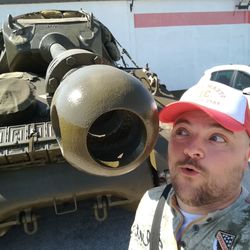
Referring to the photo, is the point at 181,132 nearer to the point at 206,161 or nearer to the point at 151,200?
the point at 206,161

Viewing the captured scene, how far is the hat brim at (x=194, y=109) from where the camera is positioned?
150 cm

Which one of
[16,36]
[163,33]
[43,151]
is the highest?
[16,36]

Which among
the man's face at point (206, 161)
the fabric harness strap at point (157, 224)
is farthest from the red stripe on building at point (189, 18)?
the man's face at point (206, 161)

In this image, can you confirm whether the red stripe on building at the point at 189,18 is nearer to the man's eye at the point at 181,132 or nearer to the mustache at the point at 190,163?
the man's eye at the point at 181,132

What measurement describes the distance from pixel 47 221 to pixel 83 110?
331 centimetres

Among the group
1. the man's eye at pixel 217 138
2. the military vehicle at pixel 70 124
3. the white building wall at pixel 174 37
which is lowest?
the white building wall at pixel 174 37

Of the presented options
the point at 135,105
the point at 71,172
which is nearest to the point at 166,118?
the point at 135,105

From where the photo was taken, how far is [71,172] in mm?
3598

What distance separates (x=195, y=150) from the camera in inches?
58.5

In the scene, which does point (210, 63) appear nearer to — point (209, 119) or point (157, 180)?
point (157, 180)

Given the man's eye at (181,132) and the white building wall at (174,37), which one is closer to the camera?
the man's eye at (181,132)

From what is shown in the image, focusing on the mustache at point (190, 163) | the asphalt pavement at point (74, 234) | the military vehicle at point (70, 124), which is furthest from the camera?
the asphalt pavement at point (74, 234)

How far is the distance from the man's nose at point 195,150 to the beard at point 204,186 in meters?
0.02

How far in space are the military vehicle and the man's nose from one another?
30 centimetres
